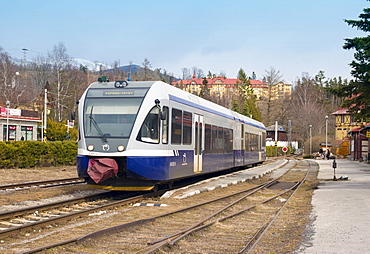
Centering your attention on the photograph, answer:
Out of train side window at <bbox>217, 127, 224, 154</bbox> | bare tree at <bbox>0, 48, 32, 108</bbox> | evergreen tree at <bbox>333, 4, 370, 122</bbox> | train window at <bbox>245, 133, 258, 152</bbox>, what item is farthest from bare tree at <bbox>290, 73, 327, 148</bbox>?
train side window at <bbox>217, 127, 224, 154</bbox>

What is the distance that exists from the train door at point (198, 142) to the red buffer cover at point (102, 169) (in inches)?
185

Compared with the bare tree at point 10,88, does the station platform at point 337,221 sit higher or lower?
lower

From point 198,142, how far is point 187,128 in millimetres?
1533

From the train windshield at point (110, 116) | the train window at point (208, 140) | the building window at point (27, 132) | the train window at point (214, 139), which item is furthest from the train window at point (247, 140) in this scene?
the building window at point (27, 132)

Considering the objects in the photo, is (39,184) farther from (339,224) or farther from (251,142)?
(251,142)

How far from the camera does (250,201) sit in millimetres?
14727

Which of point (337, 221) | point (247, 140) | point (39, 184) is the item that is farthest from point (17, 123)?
point (337, 221)

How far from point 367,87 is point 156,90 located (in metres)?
12.1

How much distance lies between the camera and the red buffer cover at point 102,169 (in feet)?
39.6

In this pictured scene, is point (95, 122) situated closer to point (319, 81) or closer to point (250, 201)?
point (250, 201)

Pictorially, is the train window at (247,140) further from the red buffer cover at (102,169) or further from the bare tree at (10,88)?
the bare tree at (10,88)

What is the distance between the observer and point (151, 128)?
42.1ft

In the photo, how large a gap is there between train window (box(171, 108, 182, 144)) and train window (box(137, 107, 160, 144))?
1.02m

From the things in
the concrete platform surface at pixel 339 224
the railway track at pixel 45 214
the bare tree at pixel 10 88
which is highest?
the bare tree at pixel 10 88
